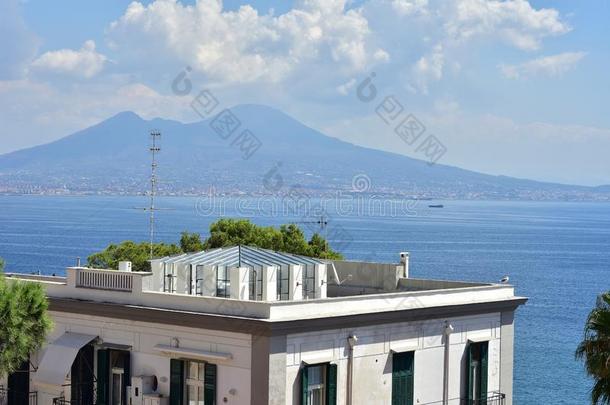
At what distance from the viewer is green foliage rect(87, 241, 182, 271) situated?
58000 millimetres

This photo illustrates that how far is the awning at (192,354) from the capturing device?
957 inches

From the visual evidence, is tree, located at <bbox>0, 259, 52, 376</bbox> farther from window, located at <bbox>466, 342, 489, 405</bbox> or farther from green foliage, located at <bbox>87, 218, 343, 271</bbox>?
green foliage, located at <bbox>87, 218, 343, 271</bbox>

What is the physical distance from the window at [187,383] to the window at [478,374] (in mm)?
7622

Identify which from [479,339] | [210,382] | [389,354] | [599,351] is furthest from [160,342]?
[599,351]

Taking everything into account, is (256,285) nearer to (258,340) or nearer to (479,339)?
(258,340)

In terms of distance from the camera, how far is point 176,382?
25312 millimetres

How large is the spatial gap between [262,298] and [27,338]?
18.8 ft

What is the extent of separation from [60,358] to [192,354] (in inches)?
165

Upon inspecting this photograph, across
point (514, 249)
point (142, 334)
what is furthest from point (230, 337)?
point (514, 249)

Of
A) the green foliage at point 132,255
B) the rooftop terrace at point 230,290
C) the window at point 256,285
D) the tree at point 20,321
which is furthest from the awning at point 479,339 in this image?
the green foliage at point 132,255

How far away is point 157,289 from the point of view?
27.9m

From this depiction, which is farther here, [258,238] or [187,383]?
[258,238]

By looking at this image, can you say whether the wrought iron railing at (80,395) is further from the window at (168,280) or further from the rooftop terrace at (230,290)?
the window at (168,280)

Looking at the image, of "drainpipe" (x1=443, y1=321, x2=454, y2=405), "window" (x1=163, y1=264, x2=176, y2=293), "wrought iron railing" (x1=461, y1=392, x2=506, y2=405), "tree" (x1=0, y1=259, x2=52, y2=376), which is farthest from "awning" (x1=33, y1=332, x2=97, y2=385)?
"wrought iron railing" (x1=461, y1=392, x2=506, y2=405)
